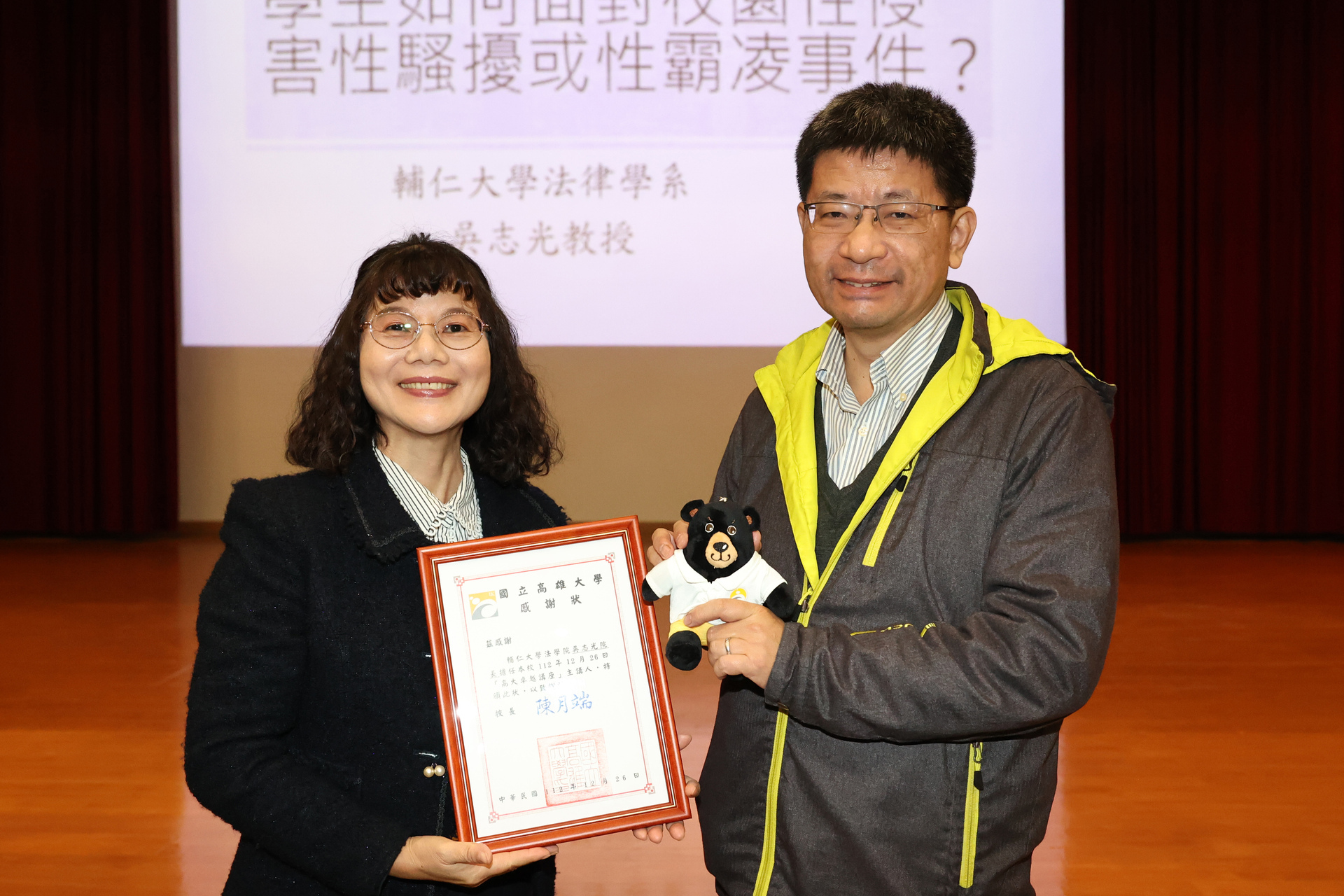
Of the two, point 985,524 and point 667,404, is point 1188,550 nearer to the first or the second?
point 667,404

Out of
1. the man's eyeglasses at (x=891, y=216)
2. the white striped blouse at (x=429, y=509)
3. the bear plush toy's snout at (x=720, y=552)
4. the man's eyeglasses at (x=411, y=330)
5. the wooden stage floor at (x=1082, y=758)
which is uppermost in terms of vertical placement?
the man's eyeglasses at (x=891, y=216)

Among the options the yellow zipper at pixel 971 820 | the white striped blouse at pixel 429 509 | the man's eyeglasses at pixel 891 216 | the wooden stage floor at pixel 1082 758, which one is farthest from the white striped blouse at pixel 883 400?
the wooden stage floor at pixel 1082 758

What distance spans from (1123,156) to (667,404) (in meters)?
2.92

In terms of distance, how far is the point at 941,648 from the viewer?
1.20 meters

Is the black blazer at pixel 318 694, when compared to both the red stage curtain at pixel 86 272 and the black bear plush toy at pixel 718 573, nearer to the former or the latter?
the black bear plush toy at pixel 718 573

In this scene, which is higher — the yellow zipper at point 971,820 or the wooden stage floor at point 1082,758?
Answer: the yellow zipper at point 971,820

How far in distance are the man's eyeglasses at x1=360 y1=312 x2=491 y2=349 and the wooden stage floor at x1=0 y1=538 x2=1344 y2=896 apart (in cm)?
144

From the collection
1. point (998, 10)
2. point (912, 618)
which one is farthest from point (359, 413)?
point (998, 10)

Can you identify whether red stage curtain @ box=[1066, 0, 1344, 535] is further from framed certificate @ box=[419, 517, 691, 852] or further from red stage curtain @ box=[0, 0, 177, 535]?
framed certificate @ box=[419, 517, 691, 852]

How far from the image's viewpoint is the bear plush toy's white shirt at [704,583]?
1.30 meters

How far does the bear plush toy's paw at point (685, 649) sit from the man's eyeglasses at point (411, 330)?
448 mm

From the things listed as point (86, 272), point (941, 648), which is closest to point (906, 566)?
point (941, 648)

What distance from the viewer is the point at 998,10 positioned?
574 cm

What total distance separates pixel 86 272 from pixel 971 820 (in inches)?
255
